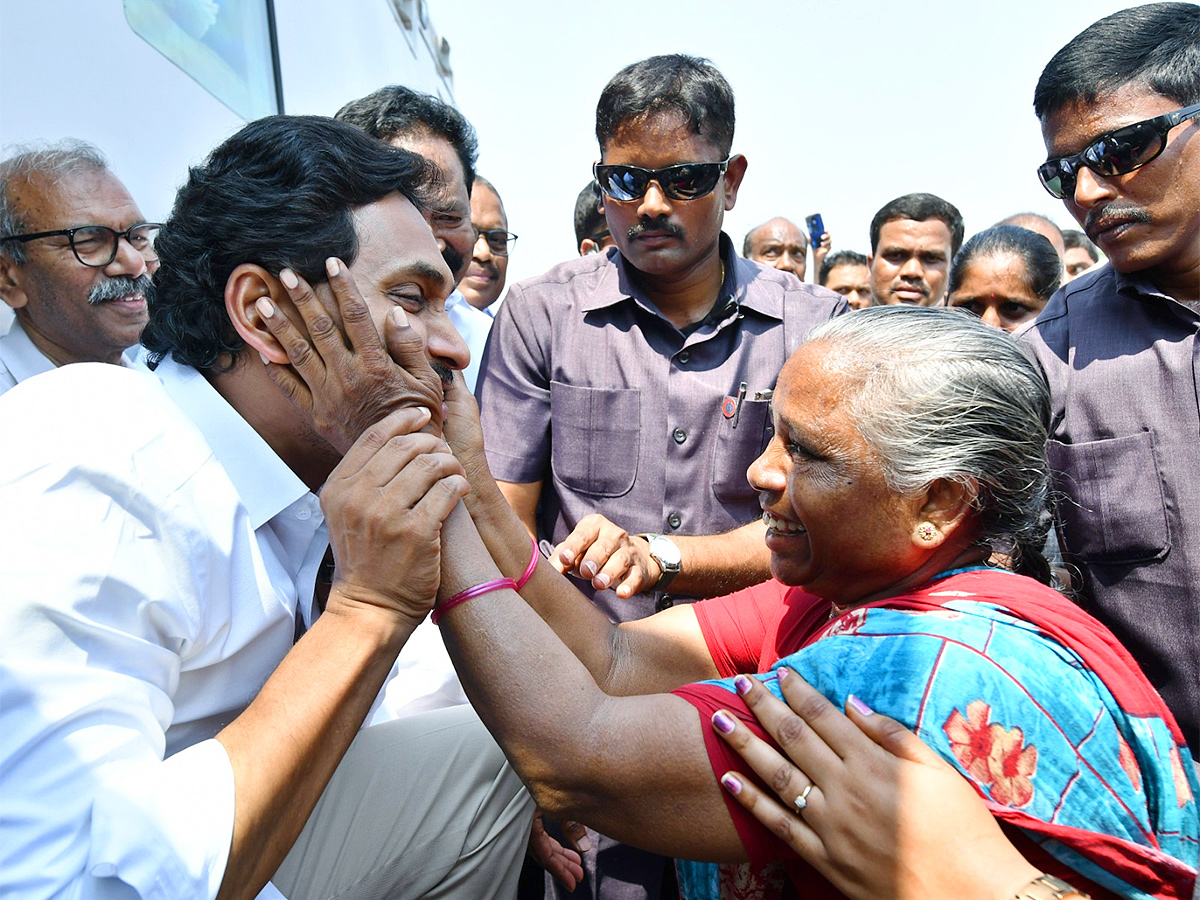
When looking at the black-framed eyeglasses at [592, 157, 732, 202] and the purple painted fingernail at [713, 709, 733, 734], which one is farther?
the black-framed eyeglasses at [592, 157, 732, 202]

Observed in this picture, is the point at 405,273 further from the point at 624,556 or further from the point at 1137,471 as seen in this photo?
the point at 1137,471

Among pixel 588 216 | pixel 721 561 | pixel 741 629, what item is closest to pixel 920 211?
pixel 588 216

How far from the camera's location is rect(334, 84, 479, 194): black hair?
3748mm

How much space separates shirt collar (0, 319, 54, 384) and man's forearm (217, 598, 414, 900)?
3018 millimetres

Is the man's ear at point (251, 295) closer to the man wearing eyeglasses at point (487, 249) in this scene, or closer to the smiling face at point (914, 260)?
the man wearing eyeglasses at point (487, 249)

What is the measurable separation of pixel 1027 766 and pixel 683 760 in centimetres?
58

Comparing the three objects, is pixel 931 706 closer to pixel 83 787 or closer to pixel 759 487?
pixel 759 487

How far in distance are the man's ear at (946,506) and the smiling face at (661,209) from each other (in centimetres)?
156

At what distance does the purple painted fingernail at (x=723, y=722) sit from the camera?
161 cm

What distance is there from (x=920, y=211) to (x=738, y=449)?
3527 mm

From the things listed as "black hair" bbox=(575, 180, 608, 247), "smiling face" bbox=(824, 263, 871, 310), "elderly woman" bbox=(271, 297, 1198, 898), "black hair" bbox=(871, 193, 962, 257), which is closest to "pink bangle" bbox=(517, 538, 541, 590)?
"elderly woman" bbox=(271, 297, 1198, 898)

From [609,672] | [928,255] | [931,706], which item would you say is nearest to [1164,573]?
[931,706]

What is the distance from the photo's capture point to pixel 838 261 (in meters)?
8.31

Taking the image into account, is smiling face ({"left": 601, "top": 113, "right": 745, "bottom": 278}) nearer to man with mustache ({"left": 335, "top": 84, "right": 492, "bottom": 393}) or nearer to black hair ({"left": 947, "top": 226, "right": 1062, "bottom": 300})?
man with mustache ({"left": 335, "top": 84, "right": 492, "bottom": 393})
